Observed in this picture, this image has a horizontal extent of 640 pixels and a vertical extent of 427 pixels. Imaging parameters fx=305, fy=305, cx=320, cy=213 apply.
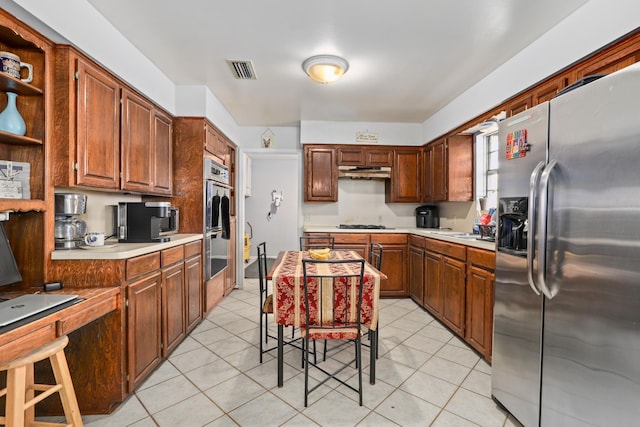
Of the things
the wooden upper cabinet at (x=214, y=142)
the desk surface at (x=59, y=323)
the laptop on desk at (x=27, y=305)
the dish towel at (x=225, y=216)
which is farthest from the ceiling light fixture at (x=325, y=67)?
the laptop on desk at (x=27, y=305)

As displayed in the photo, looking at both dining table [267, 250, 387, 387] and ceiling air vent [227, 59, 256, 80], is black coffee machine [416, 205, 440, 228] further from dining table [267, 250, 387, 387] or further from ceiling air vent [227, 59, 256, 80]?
ceiling air vent [227, 59, 256, 80]

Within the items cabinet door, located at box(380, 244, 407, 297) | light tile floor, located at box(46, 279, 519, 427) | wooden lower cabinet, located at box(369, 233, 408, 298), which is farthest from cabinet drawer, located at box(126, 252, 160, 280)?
Answer: cabinet door, located at box(380, 244, 407, 297)

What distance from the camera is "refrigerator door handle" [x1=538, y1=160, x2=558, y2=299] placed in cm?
142

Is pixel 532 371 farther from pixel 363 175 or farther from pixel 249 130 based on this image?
pixel 249 130

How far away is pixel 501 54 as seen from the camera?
2.52 metres

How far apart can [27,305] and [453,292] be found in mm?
3092

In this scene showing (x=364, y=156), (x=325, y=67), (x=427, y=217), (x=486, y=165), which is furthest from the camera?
(x=364, y=156)

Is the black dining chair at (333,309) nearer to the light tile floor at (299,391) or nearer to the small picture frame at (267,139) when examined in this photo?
the light tile floor at (299,391)

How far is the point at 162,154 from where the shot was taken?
117 inches

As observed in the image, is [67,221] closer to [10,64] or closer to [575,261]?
[10,64]

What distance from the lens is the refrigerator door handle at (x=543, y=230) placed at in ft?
4.65

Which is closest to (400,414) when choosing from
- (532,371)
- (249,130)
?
(532,371)

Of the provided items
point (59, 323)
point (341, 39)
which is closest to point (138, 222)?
point (59, 323)

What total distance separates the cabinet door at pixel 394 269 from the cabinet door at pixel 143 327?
2.72 meters
